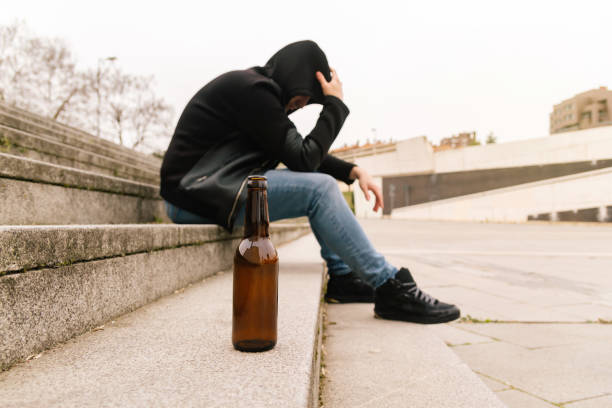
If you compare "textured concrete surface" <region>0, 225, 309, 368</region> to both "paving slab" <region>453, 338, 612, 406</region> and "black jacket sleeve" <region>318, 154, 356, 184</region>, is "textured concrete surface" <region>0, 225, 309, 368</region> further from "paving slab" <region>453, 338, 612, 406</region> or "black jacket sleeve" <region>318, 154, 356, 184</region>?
"paving slab" <region>453, 338, 612, 406</region>

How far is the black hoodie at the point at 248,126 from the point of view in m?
2.08

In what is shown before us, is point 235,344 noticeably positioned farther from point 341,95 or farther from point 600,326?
point 600,326

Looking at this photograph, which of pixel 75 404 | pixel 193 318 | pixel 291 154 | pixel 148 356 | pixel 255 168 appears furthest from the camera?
pixel 255 168

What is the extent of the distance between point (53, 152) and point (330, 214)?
8.04 feet

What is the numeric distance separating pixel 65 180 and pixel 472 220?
30.2 meters

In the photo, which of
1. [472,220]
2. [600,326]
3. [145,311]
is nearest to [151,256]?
[145,311]

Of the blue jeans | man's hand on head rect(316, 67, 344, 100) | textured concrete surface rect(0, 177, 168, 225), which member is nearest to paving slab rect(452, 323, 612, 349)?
the blue jeans

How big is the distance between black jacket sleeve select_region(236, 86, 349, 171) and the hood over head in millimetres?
169

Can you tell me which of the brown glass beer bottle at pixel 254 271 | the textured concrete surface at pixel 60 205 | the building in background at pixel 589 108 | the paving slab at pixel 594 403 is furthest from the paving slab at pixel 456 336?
the building in background at pixel 589 108

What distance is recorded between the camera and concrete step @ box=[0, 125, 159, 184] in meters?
2.69

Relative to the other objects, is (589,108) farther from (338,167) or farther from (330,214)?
(330,214)

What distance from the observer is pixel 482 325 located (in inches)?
95.9

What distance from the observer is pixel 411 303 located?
6.89ft

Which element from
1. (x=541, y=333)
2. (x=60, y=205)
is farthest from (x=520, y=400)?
(x=60, y=205)
